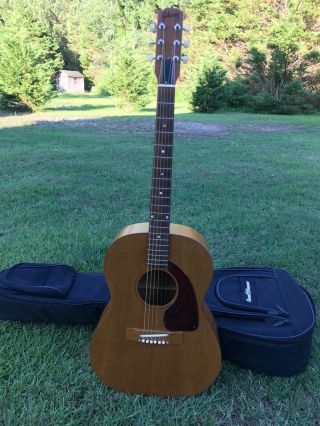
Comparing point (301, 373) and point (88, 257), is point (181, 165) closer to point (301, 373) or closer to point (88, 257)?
point (88, 257)

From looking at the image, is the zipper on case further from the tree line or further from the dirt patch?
the tree line

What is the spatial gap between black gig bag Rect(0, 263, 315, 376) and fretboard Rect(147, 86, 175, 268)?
61 centimetres

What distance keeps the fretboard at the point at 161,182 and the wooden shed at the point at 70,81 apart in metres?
44.3

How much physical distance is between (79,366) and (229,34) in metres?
24.1

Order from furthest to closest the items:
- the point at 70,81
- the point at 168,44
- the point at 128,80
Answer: the point at 70,81 → the point at 128,80 → the point at 168,44

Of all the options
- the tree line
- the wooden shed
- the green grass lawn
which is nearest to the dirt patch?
the green grass lawn

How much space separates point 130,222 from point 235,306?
80.8 inches

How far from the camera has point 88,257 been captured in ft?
10.8

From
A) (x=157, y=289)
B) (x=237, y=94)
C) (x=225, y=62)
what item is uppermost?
(x=225, y=62)

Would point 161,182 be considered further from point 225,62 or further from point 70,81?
point 70,81

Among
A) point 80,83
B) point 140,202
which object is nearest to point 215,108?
point 140,202

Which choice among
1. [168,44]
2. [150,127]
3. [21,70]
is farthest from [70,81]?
[168,44]

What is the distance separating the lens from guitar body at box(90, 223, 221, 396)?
70.6 inches

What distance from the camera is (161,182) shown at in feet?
6.02
